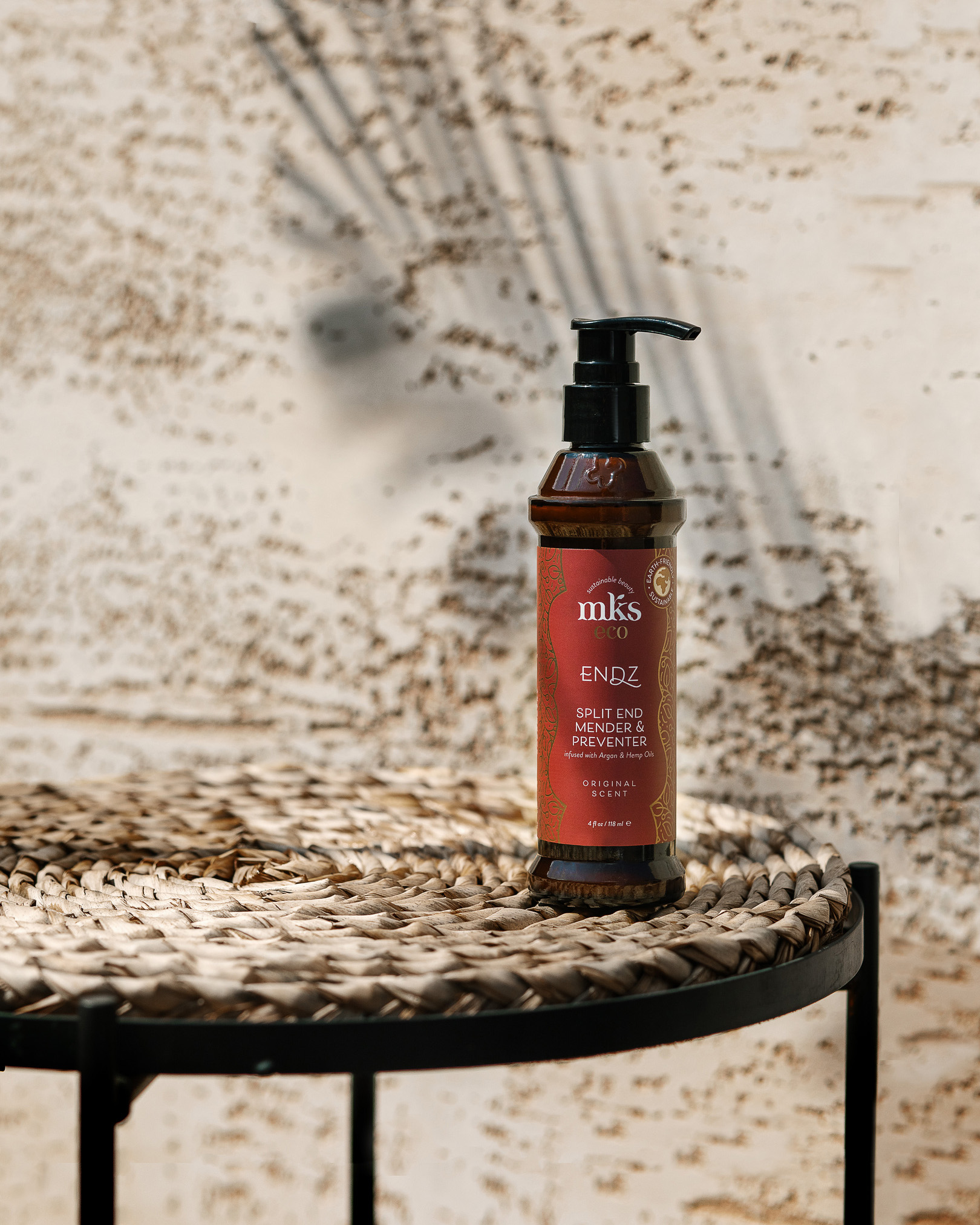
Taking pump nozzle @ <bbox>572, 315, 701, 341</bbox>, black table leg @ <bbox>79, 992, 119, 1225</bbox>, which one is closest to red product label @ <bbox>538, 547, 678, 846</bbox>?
pump nozzle @ <bbox>572, 315, 701, 341</bbox>

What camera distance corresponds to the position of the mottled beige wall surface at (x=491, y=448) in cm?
102

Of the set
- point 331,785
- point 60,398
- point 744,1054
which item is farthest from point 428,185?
point 744,1054

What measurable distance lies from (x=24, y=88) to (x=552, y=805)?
3.10ft

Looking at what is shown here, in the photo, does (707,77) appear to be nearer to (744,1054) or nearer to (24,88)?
(24,88)

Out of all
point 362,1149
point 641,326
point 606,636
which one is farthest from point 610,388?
point 362,1149

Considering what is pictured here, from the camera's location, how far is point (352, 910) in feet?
2.28

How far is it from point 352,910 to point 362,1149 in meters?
0.45

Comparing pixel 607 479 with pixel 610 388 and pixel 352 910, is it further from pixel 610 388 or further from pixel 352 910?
pixel 352 910

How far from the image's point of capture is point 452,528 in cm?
114

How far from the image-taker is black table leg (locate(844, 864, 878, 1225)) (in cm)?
76

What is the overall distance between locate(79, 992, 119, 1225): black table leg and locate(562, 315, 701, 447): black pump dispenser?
1.30ft

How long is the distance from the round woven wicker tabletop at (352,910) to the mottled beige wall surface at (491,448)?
0.18m

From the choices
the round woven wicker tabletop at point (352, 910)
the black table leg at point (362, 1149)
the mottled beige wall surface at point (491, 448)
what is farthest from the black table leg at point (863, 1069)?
the black table leg at point (362, 1149)

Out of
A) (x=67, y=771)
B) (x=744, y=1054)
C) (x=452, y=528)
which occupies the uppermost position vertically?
(x=452, y=528)
